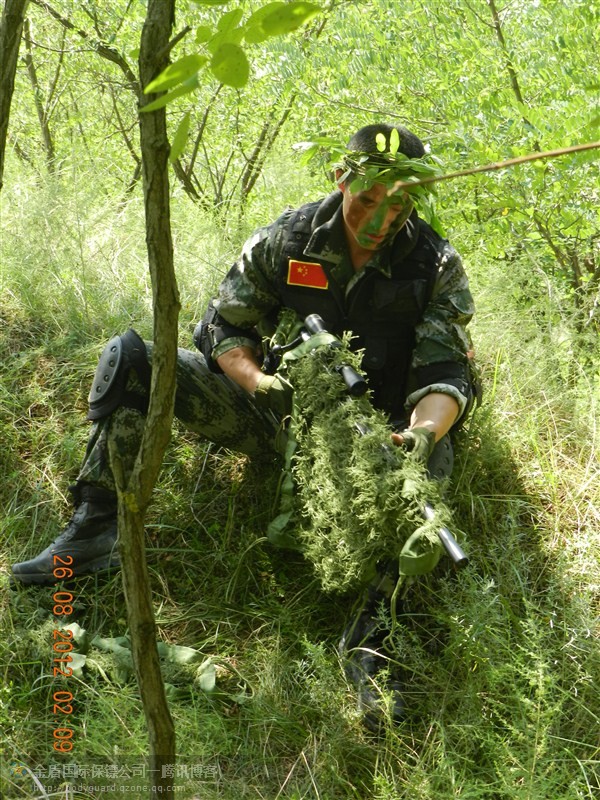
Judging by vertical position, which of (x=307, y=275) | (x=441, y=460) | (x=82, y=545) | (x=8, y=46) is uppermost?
(x=8, y=46)

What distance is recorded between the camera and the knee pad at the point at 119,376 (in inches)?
120

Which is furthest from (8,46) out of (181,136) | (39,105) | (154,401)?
(39,105)

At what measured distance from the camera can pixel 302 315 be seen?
3203 mm

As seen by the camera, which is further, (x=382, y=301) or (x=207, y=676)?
(x=382, y=301)

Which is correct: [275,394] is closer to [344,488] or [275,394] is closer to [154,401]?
[344,488]

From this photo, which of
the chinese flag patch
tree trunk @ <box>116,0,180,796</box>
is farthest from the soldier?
tree trunk @ <box>116,0,180,796</box>

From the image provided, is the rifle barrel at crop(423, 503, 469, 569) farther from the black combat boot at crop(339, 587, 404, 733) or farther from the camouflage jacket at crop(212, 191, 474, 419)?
the camouflage jacket at crop(212, 191, 474, 419)

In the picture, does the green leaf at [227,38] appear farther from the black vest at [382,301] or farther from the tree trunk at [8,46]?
the black vest at [382,301]

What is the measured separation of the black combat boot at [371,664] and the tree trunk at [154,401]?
0.92 meters

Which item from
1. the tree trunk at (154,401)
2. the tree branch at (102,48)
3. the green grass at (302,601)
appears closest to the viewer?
the tree trunk at (154,401)

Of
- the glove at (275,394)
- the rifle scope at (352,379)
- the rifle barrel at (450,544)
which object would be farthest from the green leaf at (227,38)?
the glove at (275,394)

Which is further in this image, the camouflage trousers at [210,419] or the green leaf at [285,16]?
the camouflage trousers at [210,419]

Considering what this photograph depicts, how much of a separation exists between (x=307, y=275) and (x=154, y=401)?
1766 millimetres

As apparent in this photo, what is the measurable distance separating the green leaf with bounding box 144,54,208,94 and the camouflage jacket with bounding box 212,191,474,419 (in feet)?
7.27
